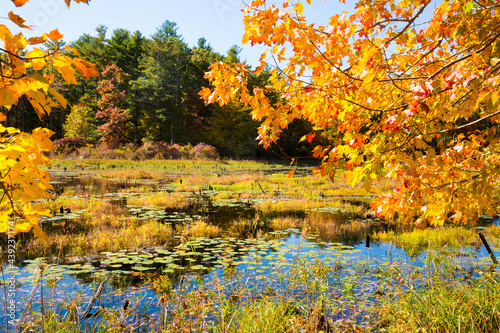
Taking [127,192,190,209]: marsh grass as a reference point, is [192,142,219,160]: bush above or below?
above

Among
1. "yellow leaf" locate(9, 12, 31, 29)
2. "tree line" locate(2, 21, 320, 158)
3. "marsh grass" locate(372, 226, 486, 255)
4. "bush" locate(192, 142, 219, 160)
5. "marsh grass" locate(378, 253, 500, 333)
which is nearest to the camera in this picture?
"yellow leaf" locate(9, 12, 31, 29)

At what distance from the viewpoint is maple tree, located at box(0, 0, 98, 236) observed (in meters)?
1.37

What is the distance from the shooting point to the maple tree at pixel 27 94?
1.37 metres

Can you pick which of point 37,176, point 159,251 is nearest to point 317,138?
point 159,251

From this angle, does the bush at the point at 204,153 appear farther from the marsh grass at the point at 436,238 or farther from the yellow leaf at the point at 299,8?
the yellow leaf at the point at 299,8

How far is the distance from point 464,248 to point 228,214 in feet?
21.5

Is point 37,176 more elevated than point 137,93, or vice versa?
point 137,93

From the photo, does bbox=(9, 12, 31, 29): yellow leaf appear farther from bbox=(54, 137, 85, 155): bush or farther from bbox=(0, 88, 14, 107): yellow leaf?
bbox=(54, 137, 85, 155): bush

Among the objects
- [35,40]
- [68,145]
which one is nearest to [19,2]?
[35,40]

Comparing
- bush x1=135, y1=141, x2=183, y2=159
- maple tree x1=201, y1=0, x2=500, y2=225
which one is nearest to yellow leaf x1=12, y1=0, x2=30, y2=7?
maple tree x1=201, y1=0, x2=500, y2=225

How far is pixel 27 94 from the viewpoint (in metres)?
1.46

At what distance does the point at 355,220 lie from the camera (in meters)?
10.2

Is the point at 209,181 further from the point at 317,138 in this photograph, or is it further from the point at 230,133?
the point at 317,138

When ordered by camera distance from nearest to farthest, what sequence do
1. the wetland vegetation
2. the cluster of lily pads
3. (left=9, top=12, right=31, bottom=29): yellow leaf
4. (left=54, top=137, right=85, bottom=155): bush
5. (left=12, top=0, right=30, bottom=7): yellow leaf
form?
(left=9, top=12, right=31, bottom=29): yellow leaf → (left=12, top=0, right=30, bottom=7): yellow leaf → the wetland vegetation → the cluster of lily pads → (left=54, top=137, right=85, bottom=155): bush
